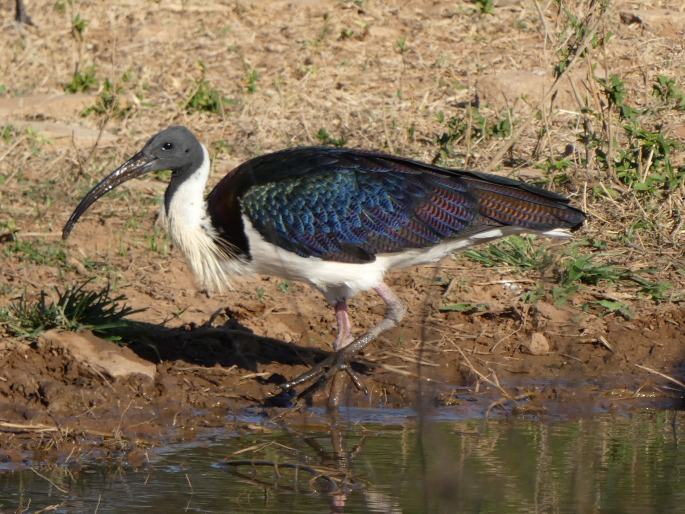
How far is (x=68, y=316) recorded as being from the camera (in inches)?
268

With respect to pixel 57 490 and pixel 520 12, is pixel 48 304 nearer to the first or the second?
pixel 57 490

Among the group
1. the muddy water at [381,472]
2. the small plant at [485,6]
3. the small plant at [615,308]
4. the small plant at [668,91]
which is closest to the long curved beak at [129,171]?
→ the muddy water at [381,472]

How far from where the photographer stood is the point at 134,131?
33.4ft

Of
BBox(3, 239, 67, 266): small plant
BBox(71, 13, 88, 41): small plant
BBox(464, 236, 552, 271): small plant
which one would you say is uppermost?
BBox(71, 13, 88, 41): small plant

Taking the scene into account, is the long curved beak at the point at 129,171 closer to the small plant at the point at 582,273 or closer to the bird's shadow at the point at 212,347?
the bird's shadow at the point at 212,347

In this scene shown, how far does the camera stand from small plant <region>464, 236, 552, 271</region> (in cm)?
798

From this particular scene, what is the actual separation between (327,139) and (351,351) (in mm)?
3337

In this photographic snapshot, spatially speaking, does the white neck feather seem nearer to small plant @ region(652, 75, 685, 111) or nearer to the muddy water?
the muddy water

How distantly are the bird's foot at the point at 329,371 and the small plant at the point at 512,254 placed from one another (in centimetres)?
165

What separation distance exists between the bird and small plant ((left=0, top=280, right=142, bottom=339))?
0.56 metres

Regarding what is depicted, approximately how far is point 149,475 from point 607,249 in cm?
359

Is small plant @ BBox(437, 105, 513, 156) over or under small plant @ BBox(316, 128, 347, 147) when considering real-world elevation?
over

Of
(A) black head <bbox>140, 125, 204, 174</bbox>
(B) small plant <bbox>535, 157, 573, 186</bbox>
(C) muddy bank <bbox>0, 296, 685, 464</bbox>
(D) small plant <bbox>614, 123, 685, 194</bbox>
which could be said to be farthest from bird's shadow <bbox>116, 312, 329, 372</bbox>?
(D) small plant <bbox>614, 123, 685, 194</bbox>

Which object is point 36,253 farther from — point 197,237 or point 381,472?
point 381,472
